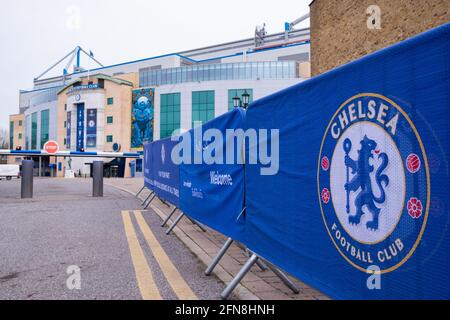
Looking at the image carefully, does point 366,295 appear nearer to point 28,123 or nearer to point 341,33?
point 341,33

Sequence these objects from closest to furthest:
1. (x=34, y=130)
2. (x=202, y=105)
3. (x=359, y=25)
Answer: (x=359, y=25) < (x=202, y=105) < (x=34, y=130)

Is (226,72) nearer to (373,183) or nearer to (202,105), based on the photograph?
(202,105)

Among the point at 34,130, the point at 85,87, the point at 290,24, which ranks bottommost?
the point at 34,130

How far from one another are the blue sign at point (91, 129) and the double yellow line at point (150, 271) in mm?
56067

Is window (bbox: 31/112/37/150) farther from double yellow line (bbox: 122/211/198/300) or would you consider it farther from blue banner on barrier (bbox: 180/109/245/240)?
blue banner on barrier (bbox: 180/109/245/240)

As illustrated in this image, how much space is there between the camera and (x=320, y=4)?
17.2m

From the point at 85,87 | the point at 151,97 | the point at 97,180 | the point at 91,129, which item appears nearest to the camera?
the point at 97,180

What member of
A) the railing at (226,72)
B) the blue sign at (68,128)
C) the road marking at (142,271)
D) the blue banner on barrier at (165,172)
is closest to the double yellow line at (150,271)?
the road marking at (142,271)

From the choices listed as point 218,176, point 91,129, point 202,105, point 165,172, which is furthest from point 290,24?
point 218,176

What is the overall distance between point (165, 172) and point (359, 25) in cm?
1053

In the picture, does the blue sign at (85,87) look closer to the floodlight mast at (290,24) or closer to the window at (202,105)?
the window at (202,105)

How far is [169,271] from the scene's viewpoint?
4461 millimetres

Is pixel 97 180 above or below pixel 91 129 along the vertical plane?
below
